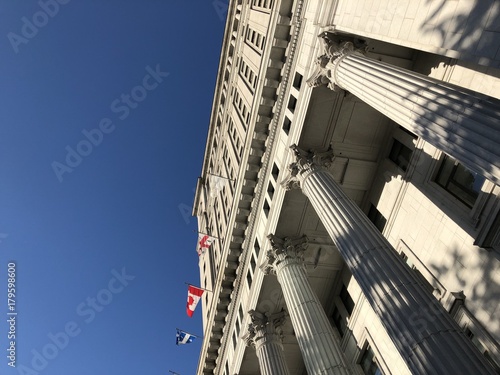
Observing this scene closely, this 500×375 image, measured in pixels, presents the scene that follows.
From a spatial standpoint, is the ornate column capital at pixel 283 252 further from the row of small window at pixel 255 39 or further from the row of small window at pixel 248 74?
the row of small window at pixel 255 39

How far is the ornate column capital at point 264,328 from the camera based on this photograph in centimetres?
2488

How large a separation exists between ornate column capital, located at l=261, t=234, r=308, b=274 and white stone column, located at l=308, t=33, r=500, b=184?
35.4 feet

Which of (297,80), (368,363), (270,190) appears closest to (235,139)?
(270,190)

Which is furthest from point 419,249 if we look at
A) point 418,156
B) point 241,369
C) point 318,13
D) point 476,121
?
point 241,369

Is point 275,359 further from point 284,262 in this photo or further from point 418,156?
point 418,156

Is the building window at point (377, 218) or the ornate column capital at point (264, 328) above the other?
the building window at point (377, 218)

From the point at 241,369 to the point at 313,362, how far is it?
13741mm

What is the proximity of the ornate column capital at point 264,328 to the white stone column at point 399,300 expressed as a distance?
11.1m

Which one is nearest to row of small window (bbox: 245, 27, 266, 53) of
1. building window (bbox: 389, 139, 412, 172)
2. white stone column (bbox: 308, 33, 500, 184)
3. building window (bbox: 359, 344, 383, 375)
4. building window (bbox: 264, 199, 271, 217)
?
building window (bbox: 264, 199, 271, 217)

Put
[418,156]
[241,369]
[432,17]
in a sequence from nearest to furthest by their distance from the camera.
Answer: [432,17]
[418,156]
[241,369]

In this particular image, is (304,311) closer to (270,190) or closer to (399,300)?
(399,300)

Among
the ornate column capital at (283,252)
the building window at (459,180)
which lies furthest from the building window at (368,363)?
the building window at (459,180)

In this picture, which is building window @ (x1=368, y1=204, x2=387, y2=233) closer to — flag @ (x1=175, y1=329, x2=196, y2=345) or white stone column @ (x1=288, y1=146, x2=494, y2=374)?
white stone column @ (x1=288, y1=146, x2=494, y2=374)

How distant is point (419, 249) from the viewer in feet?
58.8
